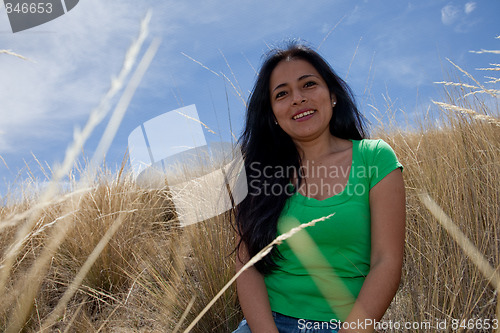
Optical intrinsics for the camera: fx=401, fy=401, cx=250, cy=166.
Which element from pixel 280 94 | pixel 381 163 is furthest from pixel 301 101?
pixel 381 163

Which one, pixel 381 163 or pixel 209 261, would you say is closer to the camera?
pixel 381 163

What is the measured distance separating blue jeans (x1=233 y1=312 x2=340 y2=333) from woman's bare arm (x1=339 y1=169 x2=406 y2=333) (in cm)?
17

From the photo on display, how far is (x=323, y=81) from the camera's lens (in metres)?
1.95

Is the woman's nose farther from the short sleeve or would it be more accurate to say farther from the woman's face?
the short sleeve

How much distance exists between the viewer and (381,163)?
5.22 ft

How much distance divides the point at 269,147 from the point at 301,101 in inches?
14.7

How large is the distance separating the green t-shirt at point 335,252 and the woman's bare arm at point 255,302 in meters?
0.08

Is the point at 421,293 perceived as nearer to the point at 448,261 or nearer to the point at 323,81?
the point at 448,261

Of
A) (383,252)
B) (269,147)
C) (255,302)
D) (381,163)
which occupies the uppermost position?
(269,147)

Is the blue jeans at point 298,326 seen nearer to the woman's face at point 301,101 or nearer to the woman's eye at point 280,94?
the woman's face at point 301,101

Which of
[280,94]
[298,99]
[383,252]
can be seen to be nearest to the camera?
[383,252]

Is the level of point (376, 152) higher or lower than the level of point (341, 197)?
higher

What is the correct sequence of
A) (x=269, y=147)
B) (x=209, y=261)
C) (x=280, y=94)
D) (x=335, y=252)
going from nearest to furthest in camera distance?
(x=335, y=252) → (x=280, y=94) → (x=269, y=147) → (x=209, y=261)

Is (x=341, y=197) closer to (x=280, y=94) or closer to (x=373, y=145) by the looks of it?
(x=373, y=145)
